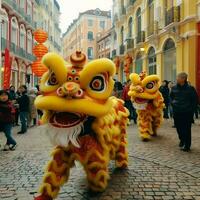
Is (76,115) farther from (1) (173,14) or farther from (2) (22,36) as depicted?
(2) (22,36)

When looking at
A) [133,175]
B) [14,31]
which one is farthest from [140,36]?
[133,175]

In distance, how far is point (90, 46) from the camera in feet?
232

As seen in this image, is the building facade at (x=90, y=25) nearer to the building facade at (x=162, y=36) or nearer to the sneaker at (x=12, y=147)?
the building facade at (x=162, y=36)

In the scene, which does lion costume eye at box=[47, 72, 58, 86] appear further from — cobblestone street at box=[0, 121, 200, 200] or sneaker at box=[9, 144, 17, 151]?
sneaker at box=[9, 144, 17, 151]

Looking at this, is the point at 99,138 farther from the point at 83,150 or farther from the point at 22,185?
the point at 22,185

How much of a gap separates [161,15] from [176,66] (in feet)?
13.0

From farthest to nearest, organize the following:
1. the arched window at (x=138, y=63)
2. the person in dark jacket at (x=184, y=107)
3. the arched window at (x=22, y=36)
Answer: the arched window at (x=22, y=36)
the arched window at (x=138, y=63)
the person in dark jacket at (x=184, y=107)

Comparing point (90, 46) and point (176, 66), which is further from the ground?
point (90, 46)

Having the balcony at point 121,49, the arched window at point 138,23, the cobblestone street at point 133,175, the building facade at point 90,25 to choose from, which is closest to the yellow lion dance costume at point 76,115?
the cobblestone street at point 133,175

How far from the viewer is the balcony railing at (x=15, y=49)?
1112 inches

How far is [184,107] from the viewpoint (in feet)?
29.0

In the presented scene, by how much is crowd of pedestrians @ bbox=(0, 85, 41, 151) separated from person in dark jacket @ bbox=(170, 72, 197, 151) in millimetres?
4027

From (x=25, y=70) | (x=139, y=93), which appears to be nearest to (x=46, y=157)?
(x=139, y=93)

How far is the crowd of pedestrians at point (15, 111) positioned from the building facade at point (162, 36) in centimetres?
939
